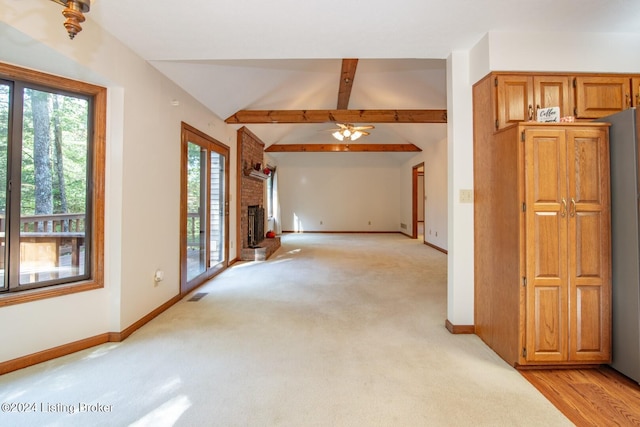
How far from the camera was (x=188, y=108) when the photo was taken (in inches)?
142

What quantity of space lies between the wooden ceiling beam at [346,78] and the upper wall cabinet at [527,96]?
213cm

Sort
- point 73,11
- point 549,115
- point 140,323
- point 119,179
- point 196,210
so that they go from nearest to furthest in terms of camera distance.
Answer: point 73,11 → point 549,115 → point 119,179 → point 140,323 → point 196,210

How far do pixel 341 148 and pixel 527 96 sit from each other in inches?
281

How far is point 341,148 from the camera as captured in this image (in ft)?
Result: 30.6

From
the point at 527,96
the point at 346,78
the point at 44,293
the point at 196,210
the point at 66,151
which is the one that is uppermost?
the point at 346,78

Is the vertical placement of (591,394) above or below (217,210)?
below

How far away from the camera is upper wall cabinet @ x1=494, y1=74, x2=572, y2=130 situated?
90.3 inches

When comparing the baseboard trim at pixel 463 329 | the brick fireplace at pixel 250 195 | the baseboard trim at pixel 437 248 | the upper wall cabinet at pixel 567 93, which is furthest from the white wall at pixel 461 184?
the baseboard trim at pixel 437 248

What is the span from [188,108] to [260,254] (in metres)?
2.92

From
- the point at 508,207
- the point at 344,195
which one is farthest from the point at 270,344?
the point at 344,195

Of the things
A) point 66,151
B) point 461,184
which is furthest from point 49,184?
point 461,184

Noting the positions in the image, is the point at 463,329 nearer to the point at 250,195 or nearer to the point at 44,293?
the point at 44,293

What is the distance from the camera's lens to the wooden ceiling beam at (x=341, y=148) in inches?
340

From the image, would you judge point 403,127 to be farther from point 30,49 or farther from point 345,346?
point 30,49
